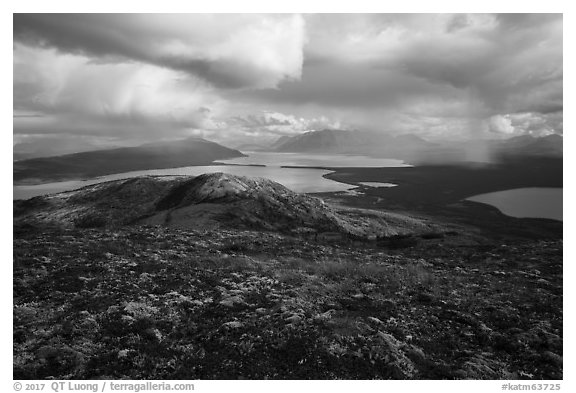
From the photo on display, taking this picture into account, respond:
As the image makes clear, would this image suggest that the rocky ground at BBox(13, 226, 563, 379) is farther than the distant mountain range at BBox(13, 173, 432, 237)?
No

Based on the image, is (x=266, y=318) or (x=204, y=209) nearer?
(x=266, y=318)

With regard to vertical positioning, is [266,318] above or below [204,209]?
below

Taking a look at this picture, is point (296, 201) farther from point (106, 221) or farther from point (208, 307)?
point (208, 307)
